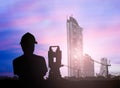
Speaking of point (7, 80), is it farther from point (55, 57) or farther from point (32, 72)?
point (55, 57)

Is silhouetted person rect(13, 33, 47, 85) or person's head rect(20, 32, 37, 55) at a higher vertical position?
person's head rect(20, 32, 37, 55)

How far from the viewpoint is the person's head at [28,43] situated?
3681 mm

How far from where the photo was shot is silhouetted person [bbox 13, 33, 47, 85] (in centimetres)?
359

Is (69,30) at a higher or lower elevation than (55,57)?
higher

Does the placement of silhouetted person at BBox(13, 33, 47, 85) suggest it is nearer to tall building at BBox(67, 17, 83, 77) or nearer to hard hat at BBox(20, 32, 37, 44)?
hard hat at BBox(20, 32, 37, 44)

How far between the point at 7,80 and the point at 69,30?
13362 centimetres

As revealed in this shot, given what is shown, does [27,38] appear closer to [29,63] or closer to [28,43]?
[28,43]

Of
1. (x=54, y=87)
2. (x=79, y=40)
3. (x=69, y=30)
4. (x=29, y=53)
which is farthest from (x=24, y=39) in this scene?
(x=79, y=40)

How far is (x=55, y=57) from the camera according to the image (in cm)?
888

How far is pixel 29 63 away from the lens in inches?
144

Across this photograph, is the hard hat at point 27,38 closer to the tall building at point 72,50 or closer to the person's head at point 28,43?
the person's head at point 28,43

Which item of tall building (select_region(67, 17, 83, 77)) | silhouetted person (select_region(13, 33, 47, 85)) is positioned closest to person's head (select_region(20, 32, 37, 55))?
silhouetted person (select_region(13, 33, 47, 85))

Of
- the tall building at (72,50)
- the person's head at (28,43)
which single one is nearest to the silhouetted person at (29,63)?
the person's head at (28,43)

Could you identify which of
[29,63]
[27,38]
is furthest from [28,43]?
[29,63]
